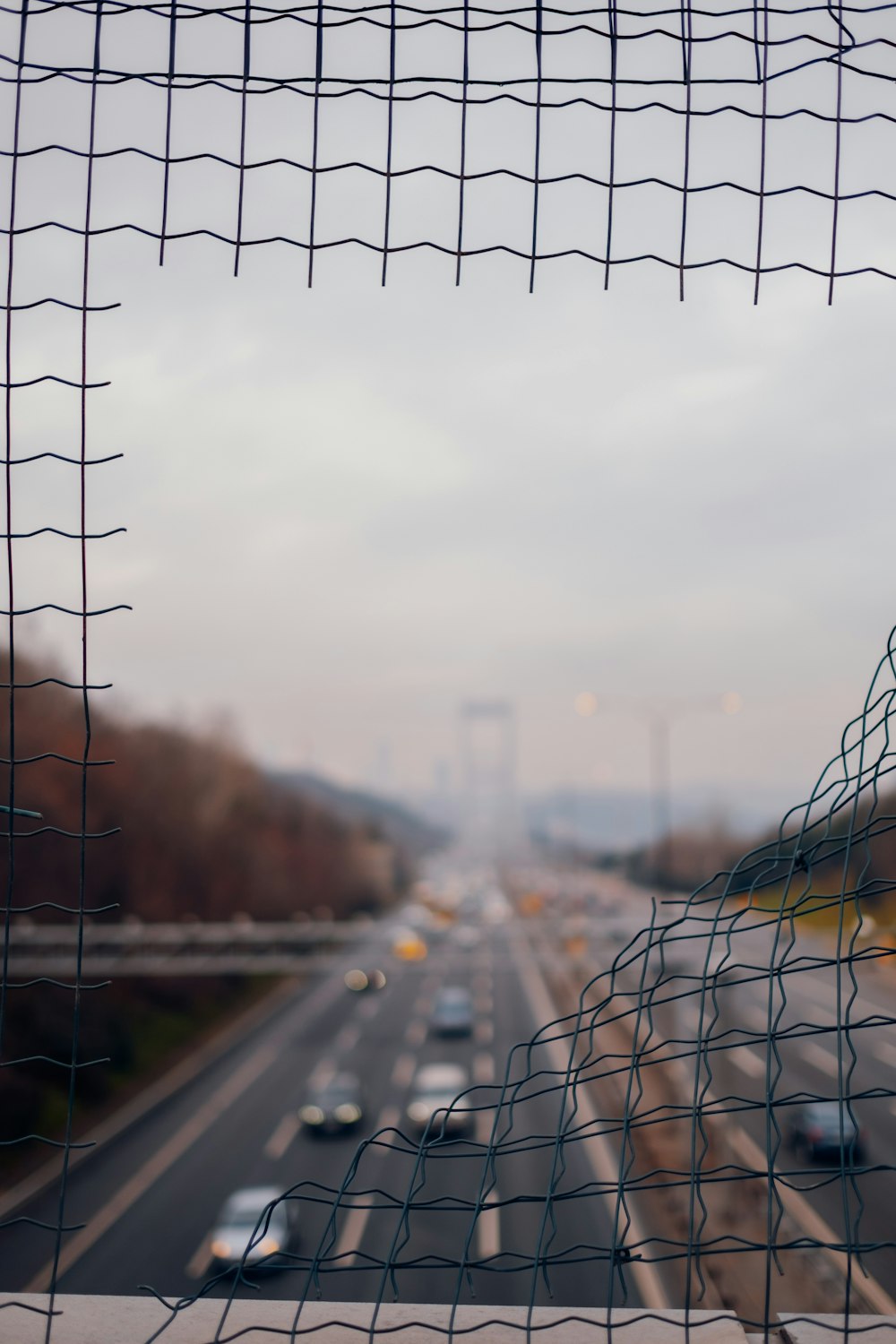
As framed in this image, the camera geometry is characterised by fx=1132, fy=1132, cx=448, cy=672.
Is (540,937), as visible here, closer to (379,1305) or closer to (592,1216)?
(592,1216)

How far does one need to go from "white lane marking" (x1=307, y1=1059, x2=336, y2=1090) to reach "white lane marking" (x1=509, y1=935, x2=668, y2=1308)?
4.54m

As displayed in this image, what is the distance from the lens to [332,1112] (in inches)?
736

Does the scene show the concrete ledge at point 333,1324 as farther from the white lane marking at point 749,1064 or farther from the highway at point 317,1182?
the white lane marking at point 749,1064

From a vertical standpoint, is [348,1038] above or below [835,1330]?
below

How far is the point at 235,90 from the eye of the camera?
1.97 metres

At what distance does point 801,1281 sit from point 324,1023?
83.3 feet

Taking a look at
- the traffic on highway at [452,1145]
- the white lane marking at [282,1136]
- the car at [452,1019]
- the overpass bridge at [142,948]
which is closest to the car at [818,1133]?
the traffic on highway at [452,1145]

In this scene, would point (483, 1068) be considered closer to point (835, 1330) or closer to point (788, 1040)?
point (788, 1040)

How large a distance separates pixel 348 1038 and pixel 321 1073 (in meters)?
4.70

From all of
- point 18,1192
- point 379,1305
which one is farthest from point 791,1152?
point 379,1305

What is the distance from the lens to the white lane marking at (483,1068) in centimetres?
2330

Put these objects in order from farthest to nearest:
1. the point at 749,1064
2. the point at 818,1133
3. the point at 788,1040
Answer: the point at 749,1064
the point at 818,1133
the point at 788,1040

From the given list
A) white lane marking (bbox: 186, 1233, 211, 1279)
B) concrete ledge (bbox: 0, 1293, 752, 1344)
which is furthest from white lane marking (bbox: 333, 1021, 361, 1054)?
concrete ledge (bbox: 0, 1293, 752, 1344)

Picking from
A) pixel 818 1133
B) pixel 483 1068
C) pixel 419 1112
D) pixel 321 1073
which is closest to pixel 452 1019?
pixel 483 1068
